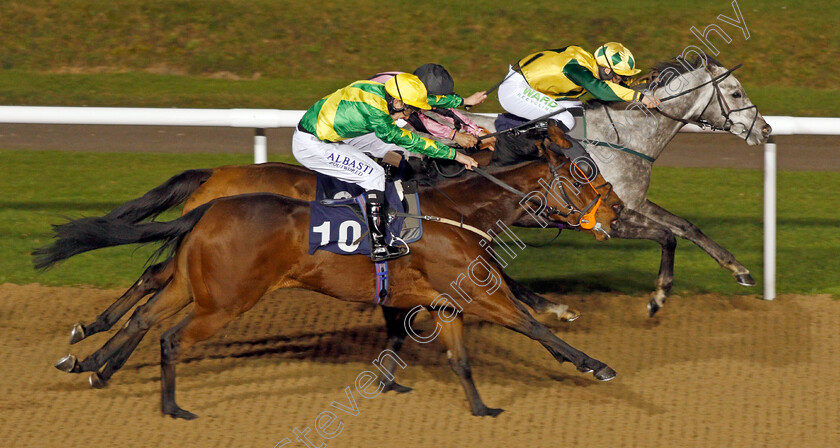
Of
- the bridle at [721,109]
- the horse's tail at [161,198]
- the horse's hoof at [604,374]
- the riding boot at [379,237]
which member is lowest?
the horse's hoof at [604,374]

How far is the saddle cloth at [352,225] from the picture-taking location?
473 cm

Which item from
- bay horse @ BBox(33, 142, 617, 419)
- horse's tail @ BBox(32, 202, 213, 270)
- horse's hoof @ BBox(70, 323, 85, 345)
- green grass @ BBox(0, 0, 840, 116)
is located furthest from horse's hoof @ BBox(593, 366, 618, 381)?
green grass @ BBox(0, 0, 840, 116)

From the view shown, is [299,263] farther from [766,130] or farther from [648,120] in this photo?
[766,130]

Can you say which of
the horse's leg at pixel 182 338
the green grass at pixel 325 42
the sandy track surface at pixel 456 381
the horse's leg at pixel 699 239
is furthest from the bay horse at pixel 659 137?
the green grass at pixel 325 42

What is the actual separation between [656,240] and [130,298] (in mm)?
2958

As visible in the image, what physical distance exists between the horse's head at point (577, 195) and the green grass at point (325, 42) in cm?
796

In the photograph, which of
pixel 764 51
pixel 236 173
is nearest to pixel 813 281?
pixel 236 173

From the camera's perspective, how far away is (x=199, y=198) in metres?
5.54

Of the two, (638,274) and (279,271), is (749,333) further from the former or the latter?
(279,271)

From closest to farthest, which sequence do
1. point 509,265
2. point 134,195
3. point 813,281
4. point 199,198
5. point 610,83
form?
point 199,198
point 610,83
point 813,281
point 509,265
point 134,195

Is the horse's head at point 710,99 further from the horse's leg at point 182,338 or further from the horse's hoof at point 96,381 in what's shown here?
the horse's hoof at point 96,381

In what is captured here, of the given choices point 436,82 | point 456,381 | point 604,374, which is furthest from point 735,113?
point 456,381

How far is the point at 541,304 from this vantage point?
→ 591cm

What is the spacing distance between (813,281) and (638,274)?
1104 mm
